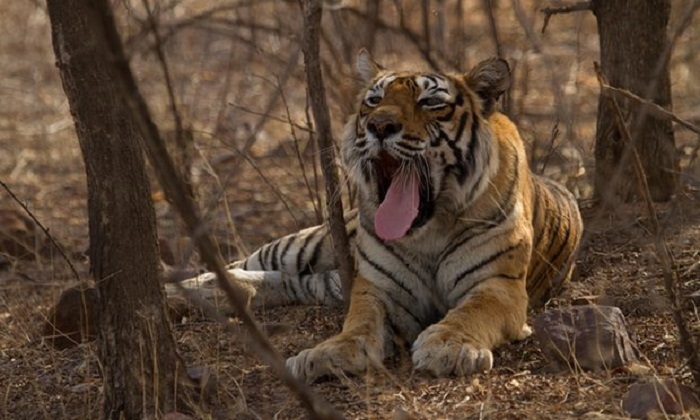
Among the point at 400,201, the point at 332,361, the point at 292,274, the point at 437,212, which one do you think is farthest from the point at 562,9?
the point at 332,361

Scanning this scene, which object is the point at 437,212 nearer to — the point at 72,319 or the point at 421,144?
the point at 421,144

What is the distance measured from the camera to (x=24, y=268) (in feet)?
23.8

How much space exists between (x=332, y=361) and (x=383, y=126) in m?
0.95

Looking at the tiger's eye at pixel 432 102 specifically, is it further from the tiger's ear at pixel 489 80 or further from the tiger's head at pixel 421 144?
the tiger's ear at pixel 489 80

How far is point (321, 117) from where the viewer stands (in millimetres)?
4906

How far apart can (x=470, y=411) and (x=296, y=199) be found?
4.98 m

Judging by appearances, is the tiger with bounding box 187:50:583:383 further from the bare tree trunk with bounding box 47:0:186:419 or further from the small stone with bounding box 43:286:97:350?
the small stone with bounding box 43:286:97:350

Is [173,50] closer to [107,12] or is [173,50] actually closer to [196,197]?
[196,197]

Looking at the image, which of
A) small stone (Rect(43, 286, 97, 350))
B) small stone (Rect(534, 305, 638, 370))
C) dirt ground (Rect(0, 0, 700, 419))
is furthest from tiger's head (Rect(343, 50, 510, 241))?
small stone (Rect(43, 286, 97, 350))

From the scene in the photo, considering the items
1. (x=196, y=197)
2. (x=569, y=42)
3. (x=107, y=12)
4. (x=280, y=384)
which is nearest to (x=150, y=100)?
(x=196, y=197)

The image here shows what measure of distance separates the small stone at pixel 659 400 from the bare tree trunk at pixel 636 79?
2578mm

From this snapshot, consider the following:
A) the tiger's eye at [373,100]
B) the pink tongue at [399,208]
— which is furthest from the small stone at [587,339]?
the tiger's eye at [373,100]

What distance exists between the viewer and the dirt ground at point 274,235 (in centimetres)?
418

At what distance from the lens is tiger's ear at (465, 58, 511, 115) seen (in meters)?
5.22
